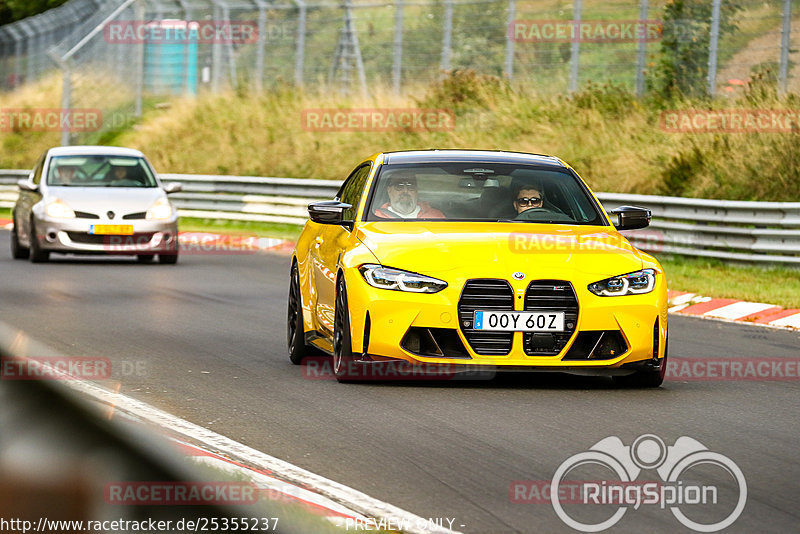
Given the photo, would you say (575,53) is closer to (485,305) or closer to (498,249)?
(498,249)

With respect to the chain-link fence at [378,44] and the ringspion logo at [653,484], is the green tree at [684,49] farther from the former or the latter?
the ringspion logo at [653,484]

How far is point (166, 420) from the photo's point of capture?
7.27 m

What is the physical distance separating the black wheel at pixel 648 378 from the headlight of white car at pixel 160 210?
12241 millimetres

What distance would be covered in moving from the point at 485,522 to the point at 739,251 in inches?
552

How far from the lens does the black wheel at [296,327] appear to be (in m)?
9.84

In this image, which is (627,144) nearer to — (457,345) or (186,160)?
(186,160)

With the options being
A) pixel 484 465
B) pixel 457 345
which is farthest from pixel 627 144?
pixel 484 465

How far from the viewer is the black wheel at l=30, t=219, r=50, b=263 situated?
65.5 feet

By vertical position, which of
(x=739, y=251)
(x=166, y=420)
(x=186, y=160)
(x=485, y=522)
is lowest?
(x=186, y=160)

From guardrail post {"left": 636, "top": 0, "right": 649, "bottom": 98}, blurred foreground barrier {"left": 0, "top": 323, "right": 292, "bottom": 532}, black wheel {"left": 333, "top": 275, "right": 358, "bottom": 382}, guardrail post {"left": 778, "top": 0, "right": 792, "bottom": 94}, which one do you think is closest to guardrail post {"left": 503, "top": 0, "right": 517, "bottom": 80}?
guardrail post {"left": 636, "top": 0, "right": 649, "bottom": 98}

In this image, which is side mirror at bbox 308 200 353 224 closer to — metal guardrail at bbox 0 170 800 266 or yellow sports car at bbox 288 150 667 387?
yellow sports car at bbox 288 150 667 387

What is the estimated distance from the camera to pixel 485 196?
9547mm

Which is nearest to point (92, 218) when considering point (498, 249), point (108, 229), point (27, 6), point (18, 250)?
point (108, 229)

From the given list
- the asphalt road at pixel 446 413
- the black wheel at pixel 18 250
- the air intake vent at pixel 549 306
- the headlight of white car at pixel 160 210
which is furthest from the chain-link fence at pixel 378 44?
the air intake vent at pixel 549 306
